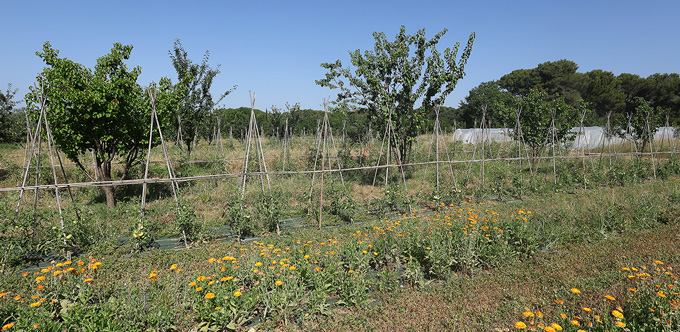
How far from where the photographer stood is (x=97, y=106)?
24.3 feet

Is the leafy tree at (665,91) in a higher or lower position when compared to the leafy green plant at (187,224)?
higher

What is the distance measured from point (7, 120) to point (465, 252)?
23453 mm

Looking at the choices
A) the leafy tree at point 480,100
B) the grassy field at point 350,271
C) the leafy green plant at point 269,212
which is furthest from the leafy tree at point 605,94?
the leafy green plant at point 269,212

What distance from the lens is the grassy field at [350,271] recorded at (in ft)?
9.84

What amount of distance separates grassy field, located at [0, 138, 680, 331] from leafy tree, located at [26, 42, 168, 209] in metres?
1.62

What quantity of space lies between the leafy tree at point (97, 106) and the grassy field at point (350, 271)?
5.33ft

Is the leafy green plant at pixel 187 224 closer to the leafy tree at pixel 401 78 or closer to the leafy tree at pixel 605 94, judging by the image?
the leafy tree at pixel 401 78


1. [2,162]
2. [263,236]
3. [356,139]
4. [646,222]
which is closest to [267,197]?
[263,236]

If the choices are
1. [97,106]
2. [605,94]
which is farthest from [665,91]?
[97,106]

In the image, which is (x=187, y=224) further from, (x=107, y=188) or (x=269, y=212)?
(x=107, y=188)

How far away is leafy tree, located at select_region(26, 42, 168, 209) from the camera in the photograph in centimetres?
703

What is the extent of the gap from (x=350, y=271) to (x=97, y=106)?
6.99 metres

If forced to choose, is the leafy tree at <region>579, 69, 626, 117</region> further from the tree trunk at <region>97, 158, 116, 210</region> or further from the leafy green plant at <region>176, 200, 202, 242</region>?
the tree trunk at <region>97, 158, 116, 210</region>

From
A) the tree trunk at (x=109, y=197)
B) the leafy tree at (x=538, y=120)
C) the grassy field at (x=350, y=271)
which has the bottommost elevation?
the grassy field at (x=350, y=271)
